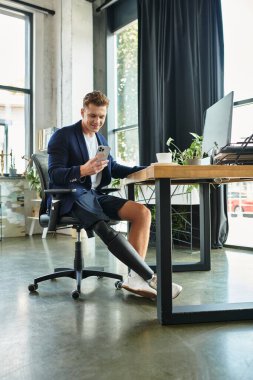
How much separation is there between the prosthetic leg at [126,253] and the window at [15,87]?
3852 millimetres

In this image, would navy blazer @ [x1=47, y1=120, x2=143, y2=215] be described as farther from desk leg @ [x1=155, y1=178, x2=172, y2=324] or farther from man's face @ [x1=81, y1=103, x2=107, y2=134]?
desk leg @ [x1=155, y1=178, x2=172, y2=324]

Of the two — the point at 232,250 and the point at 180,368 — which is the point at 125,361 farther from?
the point at 232,250

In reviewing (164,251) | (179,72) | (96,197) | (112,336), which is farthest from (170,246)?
(179,72)

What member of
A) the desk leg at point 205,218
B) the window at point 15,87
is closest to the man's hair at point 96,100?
the desk leg at point 205,218

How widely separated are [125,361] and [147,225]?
904mm

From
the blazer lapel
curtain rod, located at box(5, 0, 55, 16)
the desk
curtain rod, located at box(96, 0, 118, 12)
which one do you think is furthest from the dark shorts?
curtain rod, located at box(5, 0, 55, 16)

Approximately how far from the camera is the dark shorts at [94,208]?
190 cm

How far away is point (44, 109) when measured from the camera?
5434mm

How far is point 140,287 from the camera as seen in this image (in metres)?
1.87

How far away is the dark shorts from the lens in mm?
1902

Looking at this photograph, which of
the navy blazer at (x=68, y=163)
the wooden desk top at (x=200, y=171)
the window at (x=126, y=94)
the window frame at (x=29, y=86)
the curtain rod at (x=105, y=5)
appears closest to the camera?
the wooden desk top at (x=200, y=171)

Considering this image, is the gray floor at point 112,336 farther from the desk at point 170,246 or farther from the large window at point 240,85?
the large window at point 240,85

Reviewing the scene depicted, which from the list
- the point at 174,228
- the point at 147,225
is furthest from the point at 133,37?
the point at 147,225

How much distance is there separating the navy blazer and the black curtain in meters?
1.91
